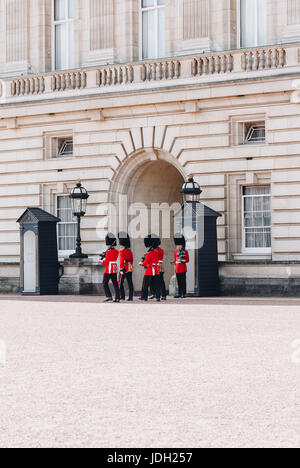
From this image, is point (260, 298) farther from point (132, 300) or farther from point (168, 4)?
point (168, 4)

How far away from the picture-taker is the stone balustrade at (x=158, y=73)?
80.8 feet

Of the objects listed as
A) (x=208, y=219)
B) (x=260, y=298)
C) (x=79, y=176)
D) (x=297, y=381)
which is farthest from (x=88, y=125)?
(x=297, y=381)

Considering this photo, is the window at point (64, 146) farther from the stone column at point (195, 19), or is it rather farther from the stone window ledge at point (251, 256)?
the stone window ledge at point (251, 256)

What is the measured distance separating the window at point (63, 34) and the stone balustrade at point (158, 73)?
0.84m

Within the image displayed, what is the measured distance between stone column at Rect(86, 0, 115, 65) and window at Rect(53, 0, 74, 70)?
1.06 metres

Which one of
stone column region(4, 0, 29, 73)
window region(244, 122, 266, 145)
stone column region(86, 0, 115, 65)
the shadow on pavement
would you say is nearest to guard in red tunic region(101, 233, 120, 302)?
the shadow on pavement

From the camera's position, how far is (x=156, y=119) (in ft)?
87.8

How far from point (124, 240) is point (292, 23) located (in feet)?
19.9

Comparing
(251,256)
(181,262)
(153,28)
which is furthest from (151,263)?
→ (153,28)

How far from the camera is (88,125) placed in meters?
28.0

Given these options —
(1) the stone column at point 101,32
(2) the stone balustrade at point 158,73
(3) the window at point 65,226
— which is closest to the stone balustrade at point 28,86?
Result: (2) the stone balustrade at point 158,73

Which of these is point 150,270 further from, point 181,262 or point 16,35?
point 16,35

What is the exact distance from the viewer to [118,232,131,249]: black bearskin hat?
2455 centimetres

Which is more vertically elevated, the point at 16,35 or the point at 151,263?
the point at 16,35
